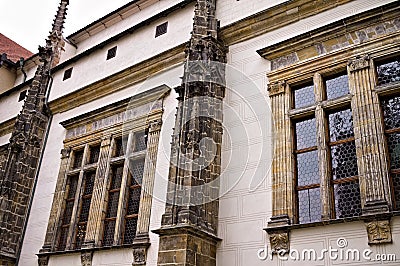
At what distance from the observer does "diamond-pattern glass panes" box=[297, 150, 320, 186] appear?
6895mm

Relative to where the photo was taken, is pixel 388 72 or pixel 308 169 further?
pixel 308 169

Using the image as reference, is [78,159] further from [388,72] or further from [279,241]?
[388,72]

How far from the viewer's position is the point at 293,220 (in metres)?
6.68

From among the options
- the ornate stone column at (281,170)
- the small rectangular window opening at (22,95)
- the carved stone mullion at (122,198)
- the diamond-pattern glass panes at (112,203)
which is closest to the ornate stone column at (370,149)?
the ornate stone column at (281,170)

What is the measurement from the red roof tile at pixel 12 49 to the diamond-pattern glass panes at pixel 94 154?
9301 mm

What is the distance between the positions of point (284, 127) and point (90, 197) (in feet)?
15.8

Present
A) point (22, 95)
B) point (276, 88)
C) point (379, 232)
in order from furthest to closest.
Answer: point (22, 95) → point (276, 88) → point (379, 232)

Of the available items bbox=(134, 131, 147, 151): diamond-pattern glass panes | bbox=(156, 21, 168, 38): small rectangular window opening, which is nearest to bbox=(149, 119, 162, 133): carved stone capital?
bbox=(134, 131, 147, 151): diamond-pattern glass panes

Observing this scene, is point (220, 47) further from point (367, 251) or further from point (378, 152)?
point (367, 251)

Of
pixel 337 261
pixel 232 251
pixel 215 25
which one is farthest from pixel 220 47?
pixel 337 261

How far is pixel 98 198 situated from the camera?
944 cm

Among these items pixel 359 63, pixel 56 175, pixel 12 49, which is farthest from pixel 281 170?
pixel 12 49

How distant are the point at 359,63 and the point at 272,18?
2.23 m

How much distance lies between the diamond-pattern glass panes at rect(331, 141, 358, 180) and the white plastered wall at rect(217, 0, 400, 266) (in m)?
0.85
